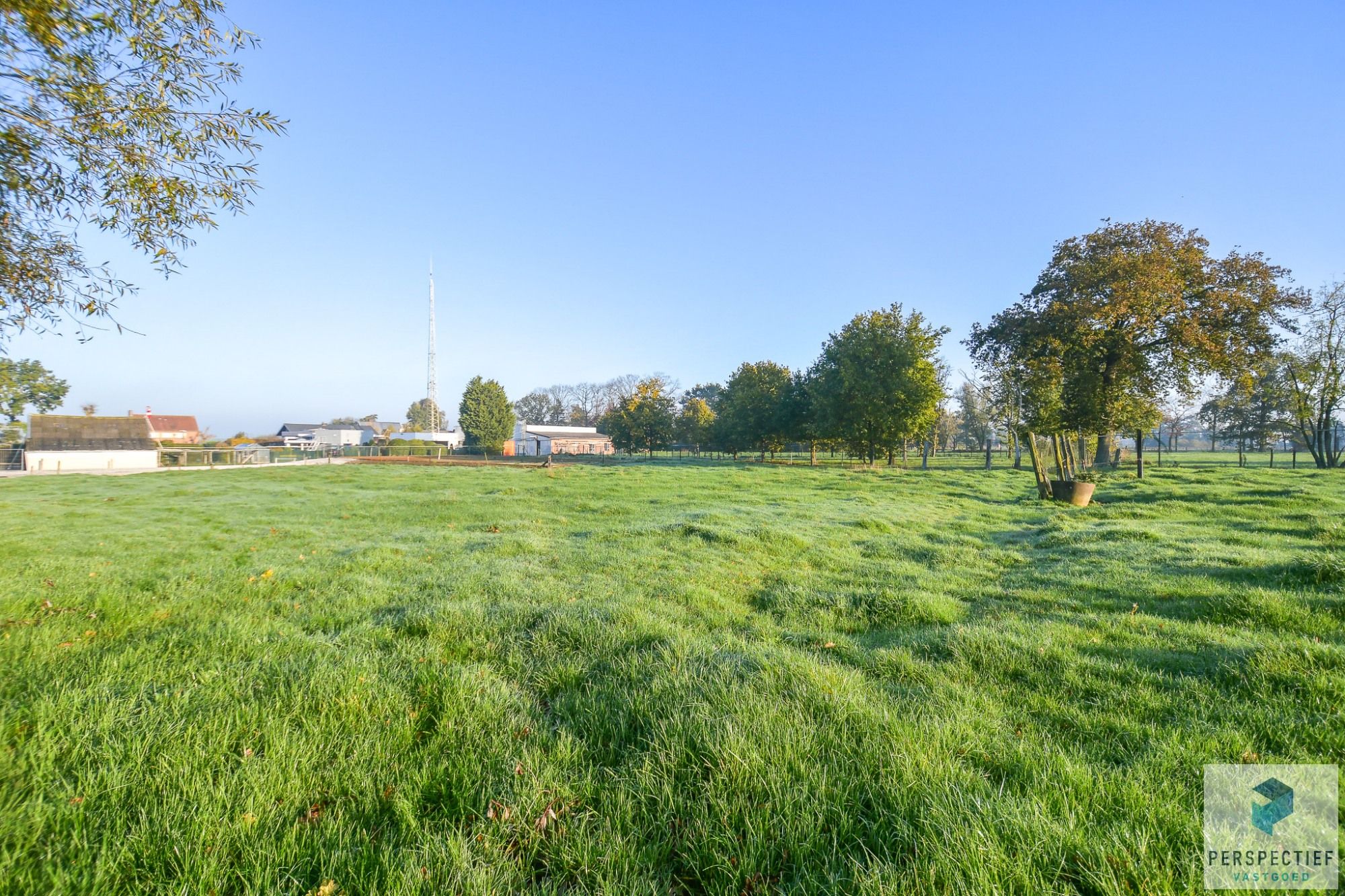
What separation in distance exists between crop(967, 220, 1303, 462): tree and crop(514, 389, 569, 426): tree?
10713cm

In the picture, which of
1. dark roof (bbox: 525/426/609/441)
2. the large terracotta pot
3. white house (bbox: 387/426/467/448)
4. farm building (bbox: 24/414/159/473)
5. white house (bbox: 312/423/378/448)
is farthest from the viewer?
white house (bbox: 312/423/378/448)

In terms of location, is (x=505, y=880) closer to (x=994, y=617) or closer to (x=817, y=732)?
(x=817, y=732)

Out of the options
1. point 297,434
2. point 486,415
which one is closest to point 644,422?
point 486,415

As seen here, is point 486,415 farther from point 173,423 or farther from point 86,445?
point 173,423

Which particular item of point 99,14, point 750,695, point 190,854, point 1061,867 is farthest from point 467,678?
point 99,14

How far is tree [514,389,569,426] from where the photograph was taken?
126 metres

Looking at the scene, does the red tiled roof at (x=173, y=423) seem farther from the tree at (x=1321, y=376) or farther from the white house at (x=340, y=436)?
the tree at (x=1321, y=376)

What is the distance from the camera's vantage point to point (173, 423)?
3600 inches

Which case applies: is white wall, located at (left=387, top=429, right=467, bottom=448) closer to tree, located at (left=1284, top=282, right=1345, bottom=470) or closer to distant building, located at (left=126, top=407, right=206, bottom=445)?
distant building, located at (left=126, top=407, right=206, bottom=445)

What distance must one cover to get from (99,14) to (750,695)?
763 centimetres

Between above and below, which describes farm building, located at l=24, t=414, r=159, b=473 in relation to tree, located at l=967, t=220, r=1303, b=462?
below

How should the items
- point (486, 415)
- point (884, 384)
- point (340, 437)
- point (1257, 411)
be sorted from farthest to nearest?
point (340, 437) < point (486, 415) < point (1257, 411) < point (884, 384)

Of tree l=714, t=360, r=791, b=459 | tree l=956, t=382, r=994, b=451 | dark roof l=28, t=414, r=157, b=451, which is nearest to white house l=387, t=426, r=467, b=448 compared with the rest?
dark roof l=28, t=414, r=157, b=451

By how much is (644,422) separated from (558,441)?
4109 cm
